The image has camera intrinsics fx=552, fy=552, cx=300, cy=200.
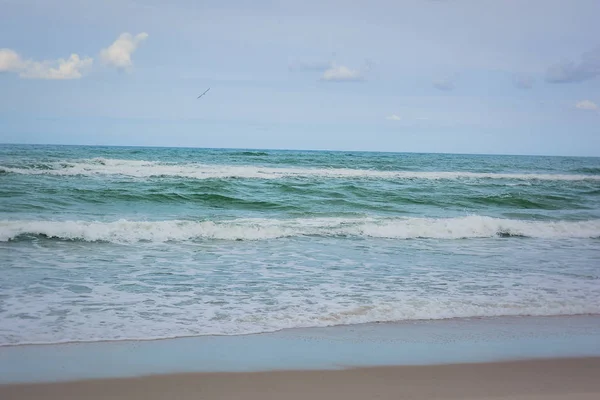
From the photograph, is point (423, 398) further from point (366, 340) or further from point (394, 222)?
point (394, 222)

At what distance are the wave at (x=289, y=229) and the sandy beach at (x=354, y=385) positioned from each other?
6.95 meters

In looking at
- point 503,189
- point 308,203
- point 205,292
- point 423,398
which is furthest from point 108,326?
point 503,189

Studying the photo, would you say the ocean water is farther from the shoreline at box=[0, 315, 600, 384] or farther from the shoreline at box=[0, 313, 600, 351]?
the shoreline at box=[0, 315, 600, 384]

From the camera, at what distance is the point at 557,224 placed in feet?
47.7

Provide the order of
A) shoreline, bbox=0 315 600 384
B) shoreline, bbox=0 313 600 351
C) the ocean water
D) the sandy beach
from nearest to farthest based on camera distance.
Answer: the sandy beach → shoreline, bbox=0 315 600 384 → shoreline, bbox=0 313 600 351 → the ocean water

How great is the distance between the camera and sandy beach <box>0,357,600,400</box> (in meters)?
3.86

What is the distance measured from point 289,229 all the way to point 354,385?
8.21 meters

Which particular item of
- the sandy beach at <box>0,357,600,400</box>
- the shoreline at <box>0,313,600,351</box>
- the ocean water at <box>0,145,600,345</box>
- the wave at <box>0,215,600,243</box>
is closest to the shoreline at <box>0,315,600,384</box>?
the shoreline at <box>0,313,600,351</box>

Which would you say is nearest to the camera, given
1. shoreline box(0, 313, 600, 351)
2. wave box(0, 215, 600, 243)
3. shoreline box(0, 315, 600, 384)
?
shoreline box(0, 315, 600, 384)

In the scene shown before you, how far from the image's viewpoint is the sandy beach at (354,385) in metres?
3.86

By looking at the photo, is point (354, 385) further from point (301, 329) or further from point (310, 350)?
point (301, 329)

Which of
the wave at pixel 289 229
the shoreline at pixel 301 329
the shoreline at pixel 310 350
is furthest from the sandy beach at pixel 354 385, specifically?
the wave at pixel 289 229

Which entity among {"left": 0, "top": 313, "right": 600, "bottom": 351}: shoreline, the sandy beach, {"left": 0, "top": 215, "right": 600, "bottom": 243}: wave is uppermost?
{"left": 0, "top": 215, "right": 600, "bottom": 243}: wave

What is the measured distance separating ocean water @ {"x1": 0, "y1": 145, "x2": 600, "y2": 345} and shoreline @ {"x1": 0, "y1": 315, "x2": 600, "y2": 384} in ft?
0.90
